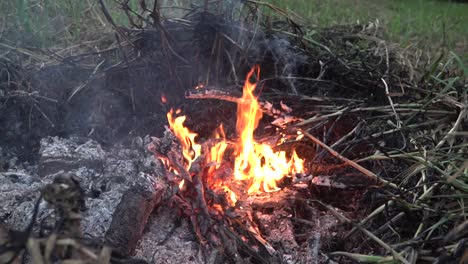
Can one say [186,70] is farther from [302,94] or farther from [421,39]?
[421,39]

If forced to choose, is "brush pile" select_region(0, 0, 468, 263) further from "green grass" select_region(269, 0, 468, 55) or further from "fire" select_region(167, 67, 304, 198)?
"green grass" select_region(269, 0, 468, 55)

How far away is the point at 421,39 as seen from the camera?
14.4 ft

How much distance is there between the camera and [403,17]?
16.6 ft

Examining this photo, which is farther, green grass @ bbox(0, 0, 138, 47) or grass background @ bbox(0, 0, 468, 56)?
grass background @ bbox(0, 0, 468, 56)

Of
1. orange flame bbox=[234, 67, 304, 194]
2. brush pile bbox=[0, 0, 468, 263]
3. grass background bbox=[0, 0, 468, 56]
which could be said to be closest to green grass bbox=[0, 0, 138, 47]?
grass background bbox=[0, 0, 468, 56]

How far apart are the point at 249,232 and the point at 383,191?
51 centimetres

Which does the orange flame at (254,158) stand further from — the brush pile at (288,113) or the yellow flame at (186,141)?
the yellow flame at (186,141)

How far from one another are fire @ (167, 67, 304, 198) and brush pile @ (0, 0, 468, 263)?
60mm

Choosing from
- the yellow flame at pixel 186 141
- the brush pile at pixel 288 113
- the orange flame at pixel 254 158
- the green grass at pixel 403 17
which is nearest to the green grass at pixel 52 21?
the brush pile at pixel 288 113

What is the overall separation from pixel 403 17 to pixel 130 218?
4.05 meters

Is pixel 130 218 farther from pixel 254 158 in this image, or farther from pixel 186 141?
pixel 254 158

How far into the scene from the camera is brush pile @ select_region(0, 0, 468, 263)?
6.08ft

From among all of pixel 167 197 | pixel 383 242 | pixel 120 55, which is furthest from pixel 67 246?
pixel 120 55

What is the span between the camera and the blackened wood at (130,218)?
170 cm
